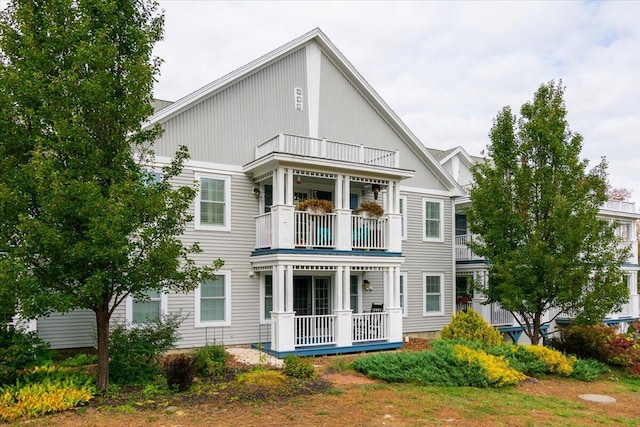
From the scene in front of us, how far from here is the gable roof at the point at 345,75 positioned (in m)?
15.2

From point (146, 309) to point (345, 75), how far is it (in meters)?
10.2

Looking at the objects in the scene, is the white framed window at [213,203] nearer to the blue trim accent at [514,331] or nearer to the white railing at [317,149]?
the white railing at [317,149]

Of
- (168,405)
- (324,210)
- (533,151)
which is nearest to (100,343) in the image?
(168,405)

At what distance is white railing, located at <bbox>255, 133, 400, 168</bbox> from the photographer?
15.6 metres

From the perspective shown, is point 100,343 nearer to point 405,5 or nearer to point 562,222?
point 405,5

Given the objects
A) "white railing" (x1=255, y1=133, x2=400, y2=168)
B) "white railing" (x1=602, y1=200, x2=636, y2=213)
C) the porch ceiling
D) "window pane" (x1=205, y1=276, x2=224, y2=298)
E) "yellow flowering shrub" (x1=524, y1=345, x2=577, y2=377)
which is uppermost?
"white railing" (x1=255, y1=133, x2=400, y2=168)

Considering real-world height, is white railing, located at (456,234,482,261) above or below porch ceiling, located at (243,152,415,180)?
below

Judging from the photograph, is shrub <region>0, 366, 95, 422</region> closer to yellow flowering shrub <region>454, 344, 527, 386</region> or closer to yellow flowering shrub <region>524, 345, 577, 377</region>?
yellow flowering shrub <region>454, 344, 527, 386</region>

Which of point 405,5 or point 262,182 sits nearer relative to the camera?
point 405,5

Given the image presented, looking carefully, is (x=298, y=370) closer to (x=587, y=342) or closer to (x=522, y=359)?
(x=522, y=359)

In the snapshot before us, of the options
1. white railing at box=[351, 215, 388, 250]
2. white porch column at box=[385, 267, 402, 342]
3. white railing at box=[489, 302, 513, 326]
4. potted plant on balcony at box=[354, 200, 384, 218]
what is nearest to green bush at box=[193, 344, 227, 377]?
white railing at box=[351, 215, 388, 250]

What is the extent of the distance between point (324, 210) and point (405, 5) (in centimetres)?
619

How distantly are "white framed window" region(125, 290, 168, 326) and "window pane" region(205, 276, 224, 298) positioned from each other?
1104 millimetres

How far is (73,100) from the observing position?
30.1 feet
